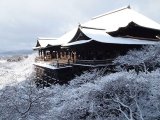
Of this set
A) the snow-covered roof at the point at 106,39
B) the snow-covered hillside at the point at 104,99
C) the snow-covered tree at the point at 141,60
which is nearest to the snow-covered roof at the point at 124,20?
the snow-covered roof at the point at 106,39

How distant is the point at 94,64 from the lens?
26.9 m

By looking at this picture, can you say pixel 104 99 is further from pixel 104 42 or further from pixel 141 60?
pixel 141 60

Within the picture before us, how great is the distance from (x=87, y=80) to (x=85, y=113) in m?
7.07

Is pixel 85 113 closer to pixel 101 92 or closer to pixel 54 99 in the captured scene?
pixel 101 92

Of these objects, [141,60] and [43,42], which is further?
[43,42]

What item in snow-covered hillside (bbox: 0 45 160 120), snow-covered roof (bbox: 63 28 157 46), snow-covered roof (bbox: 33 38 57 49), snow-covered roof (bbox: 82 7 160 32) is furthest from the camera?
snow-covered roof (bbox: 33 38 57 49)

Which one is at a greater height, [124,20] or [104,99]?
[124,20]

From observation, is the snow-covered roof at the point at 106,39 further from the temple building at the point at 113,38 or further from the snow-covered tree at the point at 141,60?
the snow-covered tree at the point at 141,60

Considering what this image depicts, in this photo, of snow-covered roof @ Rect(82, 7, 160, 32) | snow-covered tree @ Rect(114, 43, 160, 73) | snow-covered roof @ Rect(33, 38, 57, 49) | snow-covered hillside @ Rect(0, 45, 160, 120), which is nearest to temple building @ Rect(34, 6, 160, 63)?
snow-covered roof @ Rect(82, 7, 160, 32)

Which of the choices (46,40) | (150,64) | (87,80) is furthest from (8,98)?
(46,40)

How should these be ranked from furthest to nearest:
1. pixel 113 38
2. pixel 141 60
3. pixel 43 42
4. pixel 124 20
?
pixel 43 42 < pixel 124 20 < pixel 113 38 < pixel 141 60

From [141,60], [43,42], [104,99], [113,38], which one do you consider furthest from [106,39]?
[43,42]

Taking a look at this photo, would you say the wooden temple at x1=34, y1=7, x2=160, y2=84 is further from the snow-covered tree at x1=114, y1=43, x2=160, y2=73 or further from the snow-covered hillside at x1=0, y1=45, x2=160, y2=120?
the snow-covered hillside at x1=0, y1=45, x2=160, y2=120

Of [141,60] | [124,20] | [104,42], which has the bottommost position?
[141,60]
